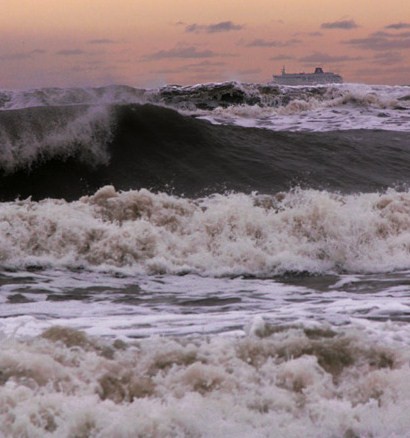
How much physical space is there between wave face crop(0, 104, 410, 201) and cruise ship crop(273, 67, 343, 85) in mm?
19818

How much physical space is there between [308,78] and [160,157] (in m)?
24.8

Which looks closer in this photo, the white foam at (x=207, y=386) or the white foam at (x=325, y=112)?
the white foam at (x=207, y=386)

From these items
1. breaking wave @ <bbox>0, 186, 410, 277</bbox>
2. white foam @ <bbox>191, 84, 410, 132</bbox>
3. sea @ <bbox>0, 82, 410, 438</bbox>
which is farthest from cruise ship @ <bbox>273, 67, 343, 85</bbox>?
breaking wave @ <bbox>0, 186, 410, 277</bbox>

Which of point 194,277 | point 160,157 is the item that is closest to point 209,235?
point 194,277

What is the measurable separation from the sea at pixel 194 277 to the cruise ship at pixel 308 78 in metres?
18.1

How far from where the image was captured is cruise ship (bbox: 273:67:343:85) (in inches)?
1468

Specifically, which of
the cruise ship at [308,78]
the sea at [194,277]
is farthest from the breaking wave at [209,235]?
the cruise ship at [308,78]

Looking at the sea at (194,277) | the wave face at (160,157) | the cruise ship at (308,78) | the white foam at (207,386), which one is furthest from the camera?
the cruise ship at (308,78)

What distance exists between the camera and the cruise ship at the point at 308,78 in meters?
37.3

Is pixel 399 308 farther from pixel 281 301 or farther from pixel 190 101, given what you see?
pixel 190 101

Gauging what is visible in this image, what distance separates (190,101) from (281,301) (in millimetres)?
20229

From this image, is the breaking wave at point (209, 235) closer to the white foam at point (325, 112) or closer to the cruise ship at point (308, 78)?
the white foam at point (325, 112)

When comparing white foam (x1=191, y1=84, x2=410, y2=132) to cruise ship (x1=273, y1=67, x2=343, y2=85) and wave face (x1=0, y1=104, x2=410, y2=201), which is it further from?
cruise ship (x1=273, y1=67, x2=343, y2=85)

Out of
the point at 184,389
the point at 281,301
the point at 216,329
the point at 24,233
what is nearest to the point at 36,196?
the point at 24,233
